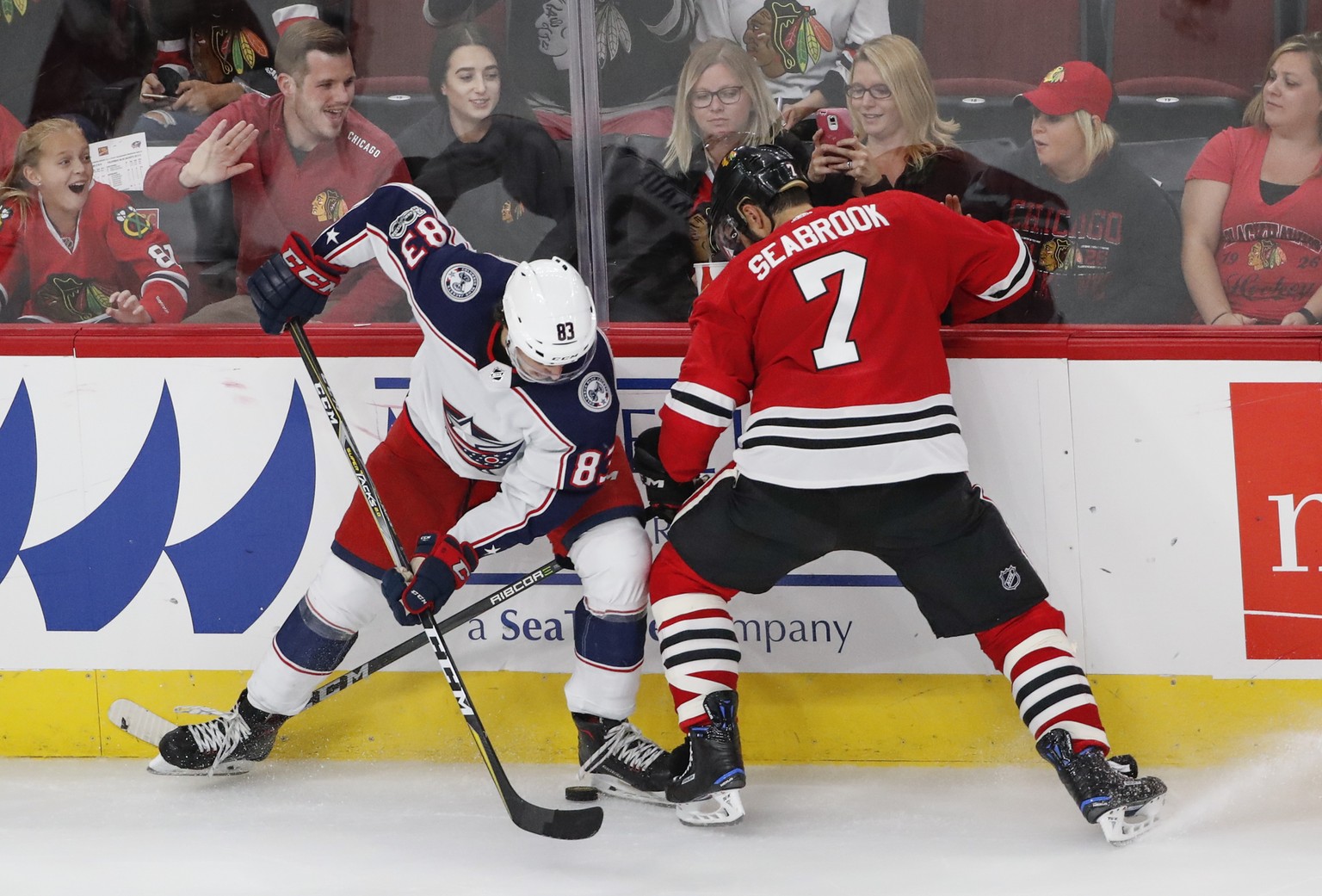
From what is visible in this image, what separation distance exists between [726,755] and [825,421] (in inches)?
25.6

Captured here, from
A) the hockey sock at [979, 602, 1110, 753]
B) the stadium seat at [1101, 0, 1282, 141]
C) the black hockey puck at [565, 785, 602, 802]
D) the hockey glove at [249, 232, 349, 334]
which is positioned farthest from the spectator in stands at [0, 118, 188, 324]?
the stadium seat at [1101, 0, 1282, 141]

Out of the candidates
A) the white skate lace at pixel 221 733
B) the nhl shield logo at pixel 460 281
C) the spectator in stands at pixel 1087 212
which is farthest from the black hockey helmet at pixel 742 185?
the white skate lace at pixel 221 733

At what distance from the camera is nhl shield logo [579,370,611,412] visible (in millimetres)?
2488

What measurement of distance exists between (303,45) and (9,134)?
0.70m

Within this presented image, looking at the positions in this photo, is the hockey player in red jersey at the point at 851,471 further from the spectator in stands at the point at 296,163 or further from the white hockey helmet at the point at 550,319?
the spectator in stands at the point at 296,163

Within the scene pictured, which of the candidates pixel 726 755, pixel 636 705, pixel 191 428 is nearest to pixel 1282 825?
pixel 726 755

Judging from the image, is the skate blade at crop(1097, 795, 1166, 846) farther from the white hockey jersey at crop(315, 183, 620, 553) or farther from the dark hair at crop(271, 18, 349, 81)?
the dark hair at crop(271, 18, 349, 81)

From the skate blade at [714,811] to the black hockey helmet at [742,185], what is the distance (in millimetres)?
1096

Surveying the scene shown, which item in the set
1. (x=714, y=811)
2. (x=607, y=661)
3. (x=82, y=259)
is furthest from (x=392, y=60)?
(x=714, y=811)

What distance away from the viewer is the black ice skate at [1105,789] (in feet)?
7.82

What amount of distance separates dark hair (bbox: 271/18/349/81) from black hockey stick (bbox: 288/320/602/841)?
61 cm

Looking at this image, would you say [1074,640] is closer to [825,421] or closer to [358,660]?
[825,421]

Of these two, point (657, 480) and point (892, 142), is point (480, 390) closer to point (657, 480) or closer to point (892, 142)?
point (657, 480)

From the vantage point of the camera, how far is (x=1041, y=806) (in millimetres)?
2678
